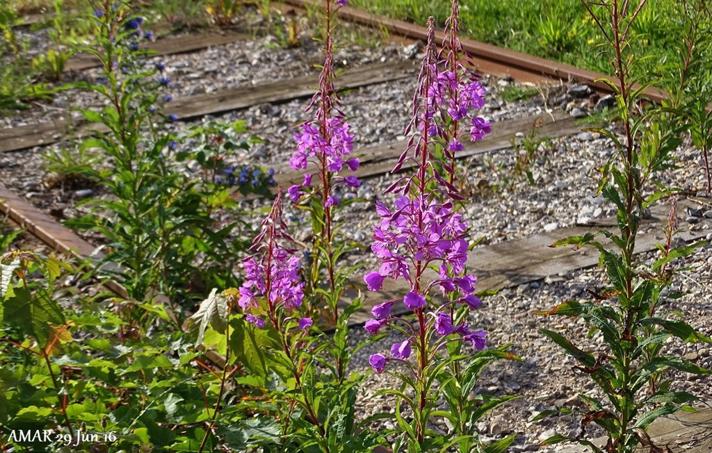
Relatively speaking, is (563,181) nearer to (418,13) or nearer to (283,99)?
(283,99)

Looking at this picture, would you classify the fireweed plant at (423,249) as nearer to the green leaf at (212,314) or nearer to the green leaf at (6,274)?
the green leaf at (212,314)

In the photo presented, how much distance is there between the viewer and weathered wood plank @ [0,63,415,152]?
7.22 metres

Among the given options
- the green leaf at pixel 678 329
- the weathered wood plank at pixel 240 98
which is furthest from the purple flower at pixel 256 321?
the weathered wood plank at pixel 240 98

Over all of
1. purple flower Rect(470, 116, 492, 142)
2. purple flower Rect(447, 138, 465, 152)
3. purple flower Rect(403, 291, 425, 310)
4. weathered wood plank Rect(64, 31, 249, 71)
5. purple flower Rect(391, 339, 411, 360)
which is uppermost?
weathered wood plank Rect(64, 31, 249, 71)

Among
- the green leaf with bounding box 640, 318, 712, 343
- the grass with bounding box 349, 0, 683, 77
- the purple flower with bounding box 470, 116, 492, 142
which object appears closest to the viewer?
the green leaf with bounding box 640, 318, 712, 343

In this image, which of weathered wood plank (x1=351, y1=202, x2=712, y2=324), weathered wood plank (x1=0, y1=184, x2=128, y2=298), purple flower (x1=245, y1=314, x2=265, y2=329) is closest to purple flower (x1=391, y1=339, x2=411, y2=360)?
purple flower (x1=245, y1=314, x2=265, y2=329)

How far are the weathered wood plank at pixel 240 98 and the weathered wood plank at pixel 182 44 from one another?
118cm

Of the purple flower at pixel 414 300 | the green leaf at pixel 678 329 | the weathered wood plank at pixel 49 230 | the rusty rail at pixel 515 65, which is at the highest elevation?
the rusty rail at pixel 515 65

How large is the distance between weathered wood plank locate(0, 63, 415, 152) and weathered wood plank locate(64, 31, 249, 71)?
118 centimetres

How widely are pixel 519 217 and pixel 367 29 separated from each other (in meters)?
3.39

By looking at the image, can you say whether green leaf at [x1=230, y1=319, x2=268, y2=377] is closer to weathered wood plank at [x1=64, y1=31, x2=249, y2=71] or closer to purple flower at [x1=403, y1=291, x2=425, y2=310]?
purple flower at [x1=403, y1=291, x2=425, y2=310]

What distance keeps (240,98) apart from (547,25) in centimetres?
196

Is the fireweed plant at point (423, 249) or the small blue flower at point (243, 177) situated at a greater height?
the small blue flower at point (243, 177)

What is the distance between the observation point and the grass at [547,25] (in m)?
7.02
